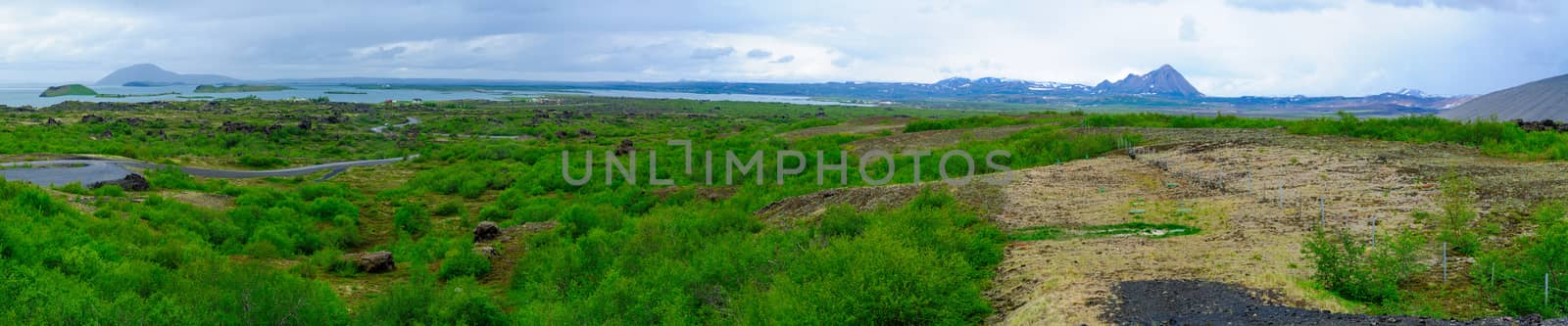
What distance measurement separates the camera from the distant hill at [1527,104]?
3097 cm

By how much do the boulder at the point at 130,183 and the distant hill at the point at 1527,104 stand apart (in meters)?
49.8

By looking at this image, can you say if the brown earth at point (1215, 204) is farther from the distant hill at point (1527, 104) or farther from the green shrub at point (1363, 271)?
the distant hill at point (1527, 104)

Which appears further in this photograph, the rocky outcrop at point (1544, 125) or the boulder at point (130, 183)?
the boulder at point (130, 183)

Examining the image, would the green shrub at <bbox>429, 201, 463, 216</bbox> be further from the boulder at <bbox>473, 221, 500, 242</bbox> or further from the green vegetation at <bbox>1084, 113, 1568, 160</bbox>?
the green vegetation at <bbox>1084, 113, 1568, 160</bbox>

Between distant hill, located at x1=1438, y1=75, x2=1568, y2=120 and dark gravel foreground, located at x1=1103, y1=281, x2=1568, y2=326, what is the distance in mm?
28613

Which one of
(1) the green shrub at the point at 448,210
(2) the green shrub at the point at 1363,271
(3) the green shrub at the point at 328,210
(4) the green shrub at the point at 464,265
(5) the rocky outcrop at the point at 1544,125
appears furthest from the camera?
(1) the green shrub at the point at 448,210

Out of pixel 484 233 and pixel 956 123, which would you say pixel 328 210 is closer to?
pixel 484 233

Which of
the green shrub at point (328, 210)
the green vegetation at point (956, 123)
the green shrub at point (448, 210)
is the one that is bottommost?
the green shrub at point (448, 210)

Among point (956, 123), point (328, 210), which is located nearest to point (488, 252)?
point (328, 210)

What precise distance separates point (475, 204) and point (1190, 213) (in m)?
30.5

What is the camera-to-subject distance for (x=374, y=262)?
2145 centimetres

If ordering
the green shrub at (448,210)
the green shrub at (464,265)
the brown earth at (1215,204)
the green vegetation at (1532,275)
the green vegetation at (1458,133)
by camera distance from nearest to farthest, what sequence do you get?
the green vegetation at (1532,275) < the brown earth at (1215,204) < the green vegetation at (1458,133) < the green shrub at (464,265) < the green shrub at (448,210)

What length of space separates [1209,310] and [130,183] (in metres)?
36.1

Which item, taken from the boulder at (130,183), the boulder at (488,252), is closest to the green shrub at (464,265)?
the boulder at (488,252)
